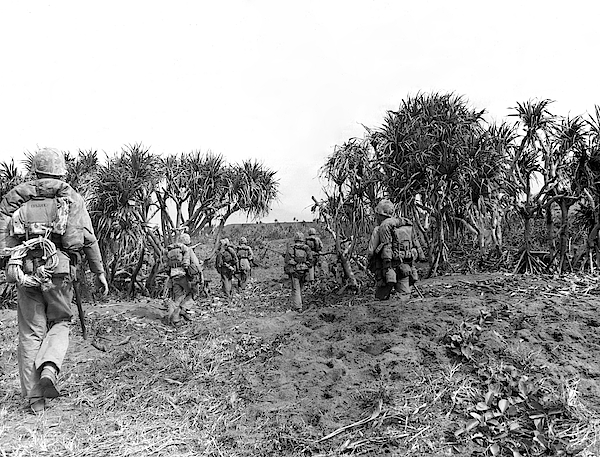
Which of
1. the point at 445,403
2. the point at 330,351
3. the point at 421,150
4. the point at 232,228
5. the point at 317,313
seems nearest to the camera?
the point at 445,403

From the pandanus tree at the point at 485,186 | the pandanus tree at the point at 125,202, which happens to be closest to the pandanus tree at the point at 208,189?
the pandanus tree at the point at 125,202

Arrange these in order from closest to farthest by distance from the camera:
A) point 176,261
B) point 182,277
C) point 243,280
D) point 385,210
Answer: point 385,210 → point 176,261 → point 182,277 → point 243,280

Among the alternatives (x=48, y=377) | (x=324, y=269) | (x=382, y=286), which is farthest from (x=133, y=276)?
(x=48, y=377)

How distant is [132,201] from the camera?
488 inches

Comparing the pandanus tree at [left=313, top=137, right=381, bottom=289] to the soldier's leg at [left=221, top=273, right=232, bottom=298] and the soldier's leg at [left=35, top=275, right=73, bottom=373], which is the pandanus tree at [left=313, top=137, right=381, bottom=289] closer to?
the soldier's leg at [left=221, top=273, right=232, bottom=298]

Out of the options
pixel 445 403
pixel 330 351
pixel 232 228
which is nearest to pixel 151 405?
pixel 330 351

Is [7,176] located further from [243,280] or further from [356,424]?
[356,424]

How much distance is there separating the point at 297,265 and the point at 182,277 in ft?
9.50

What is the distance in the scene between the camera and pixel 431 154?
1028cm

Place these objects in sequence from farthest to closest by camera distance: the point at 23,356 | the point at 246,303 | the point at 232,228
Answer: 1. the point at 232,228
2. the point at 246,303
3. the point at 23,356

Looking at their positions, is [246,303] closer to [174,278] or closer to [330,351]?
[174,278]

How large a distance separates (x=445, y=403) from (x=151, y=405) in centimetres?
260

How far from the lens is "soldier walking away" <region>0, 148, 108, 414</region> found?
4270mm

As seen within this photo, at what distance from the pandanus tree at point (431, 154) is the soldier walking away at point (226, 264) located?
16.9 ft
